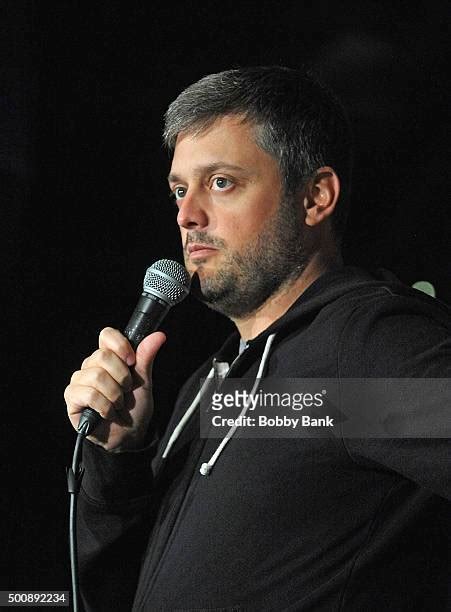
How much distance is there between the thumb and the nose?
0.31 m

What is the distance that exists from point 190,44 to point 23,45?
45 cm

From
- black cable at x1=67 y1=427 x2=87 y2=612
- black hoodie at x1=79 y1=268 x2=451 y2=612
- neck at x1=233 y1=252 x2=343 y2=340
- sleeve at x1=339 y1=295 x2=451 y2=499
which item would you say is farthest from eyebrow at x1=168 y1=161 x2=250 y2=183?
black cable at x1=67 y1=427 x2=87 y2=612

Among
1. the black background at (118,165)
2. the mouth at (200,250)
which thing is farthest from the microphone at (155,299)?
the black background at (118,165)

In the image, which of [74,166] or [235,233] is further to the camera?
[74,166]

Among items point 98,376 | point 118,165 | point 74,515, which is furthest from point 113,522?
point 118,165

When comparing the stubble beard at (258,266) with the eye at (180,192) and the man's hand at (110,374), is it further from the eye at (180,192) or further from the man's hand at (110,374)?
the man's hand at (110,374)

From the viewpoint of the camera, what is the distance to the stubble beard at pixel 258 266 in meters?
1.53

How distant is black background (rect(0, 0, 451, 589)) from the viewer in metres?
1.93

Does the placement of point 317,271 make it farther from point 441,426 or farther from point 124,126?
point 124,126

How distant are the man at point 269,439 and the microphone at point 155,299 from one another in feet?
0.09

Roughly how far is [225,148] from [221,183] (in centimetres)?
7

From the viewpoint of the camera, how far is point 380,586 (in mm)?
1229

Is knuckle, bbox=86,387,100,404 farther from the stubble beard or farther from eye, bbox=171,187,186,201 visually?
eye, bbox=171,187,186,201

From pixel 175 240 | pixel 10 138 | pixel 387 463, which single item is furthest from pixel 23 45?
pixel 387 463
